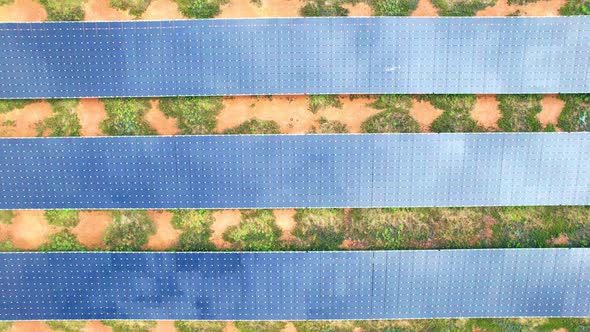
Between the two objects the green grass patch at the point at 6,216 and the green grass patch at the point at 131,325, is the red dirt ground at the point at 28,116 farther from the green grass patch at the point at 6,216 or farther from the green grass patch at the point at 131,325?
the green grass patch at the point at 131,325

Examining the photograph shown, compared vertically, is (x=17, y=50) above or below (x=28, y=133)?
above

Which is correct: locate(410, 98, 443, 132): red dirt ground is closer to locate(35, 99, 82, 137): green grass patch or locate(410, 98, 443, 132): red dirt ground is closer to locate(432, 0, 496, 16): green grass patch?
locate(432, 0, 496, 16): green grass patch

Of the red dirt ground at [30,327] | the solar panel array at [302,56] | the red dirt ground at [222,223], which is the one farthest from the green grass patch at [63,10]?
the red dirt ground at [30,327]

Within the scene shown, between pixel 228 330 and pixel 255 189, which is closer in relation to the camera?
pixel 255 189

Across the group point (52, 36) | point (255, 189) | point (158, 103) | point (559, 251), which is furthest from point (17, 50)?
point (559, 251)

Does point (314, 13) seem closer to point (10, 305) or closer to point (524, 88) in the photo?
point (524, 88)

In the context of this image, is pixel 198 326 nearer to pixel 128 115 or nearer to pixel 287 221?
pixel 287 221
